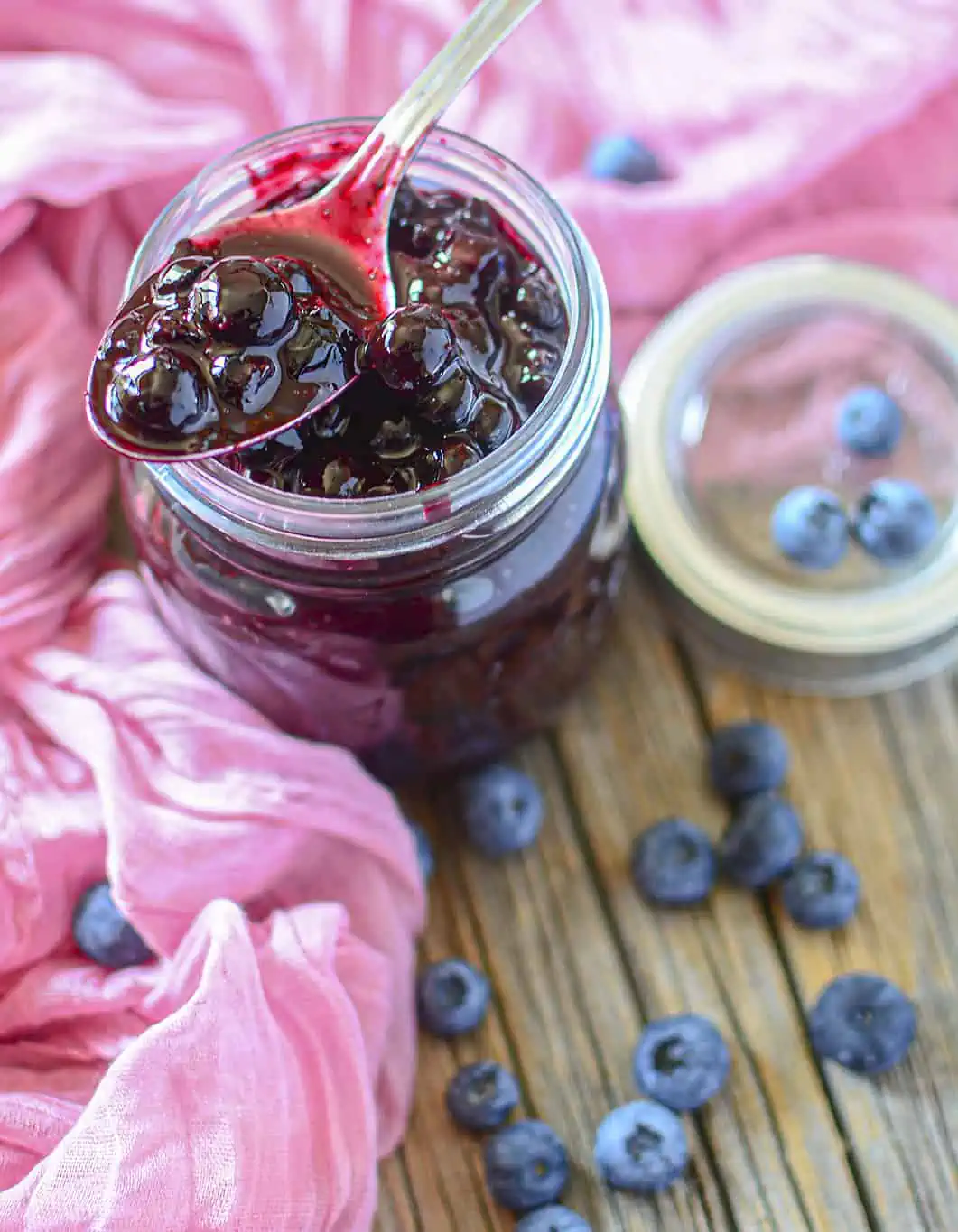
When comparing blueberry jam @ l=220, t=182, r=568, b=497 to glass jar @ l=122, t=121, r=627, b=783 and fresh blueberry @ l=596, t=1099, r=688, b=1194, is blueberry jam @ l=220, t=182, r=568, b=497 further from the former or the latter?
fresh blueberry @ l=596, t=1099, r=688, b=1194

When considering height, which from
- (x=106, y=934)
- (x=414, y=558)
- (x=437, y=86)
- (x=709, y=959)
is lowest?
(x=709, y=959)

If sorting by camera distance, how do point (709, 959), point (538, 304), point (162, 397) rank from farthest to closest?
point (709, 959) → point (538, 304) → point (162, 397)

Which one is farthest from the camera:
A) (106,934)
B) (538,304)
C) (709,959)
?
(709,959)

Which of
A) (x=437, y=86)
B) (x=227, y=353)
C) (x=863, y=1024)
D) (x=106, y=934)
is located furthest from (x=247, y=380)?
(x=863, y=1024)

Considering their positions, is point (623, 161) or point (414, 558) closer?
point (414, 558)

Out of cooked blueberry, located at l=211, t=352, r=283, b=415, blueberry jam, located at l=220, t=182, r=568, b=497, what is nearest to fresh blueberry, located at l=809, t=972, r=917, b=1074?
blueberry jam, located at l=220, t=182, r=568, b=497

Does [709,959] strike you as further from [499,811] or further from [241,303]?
[241,303]

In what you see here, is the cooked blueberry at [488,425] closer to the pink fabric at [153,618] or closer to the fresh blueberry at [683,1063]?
the pink fabric at [153,618]
